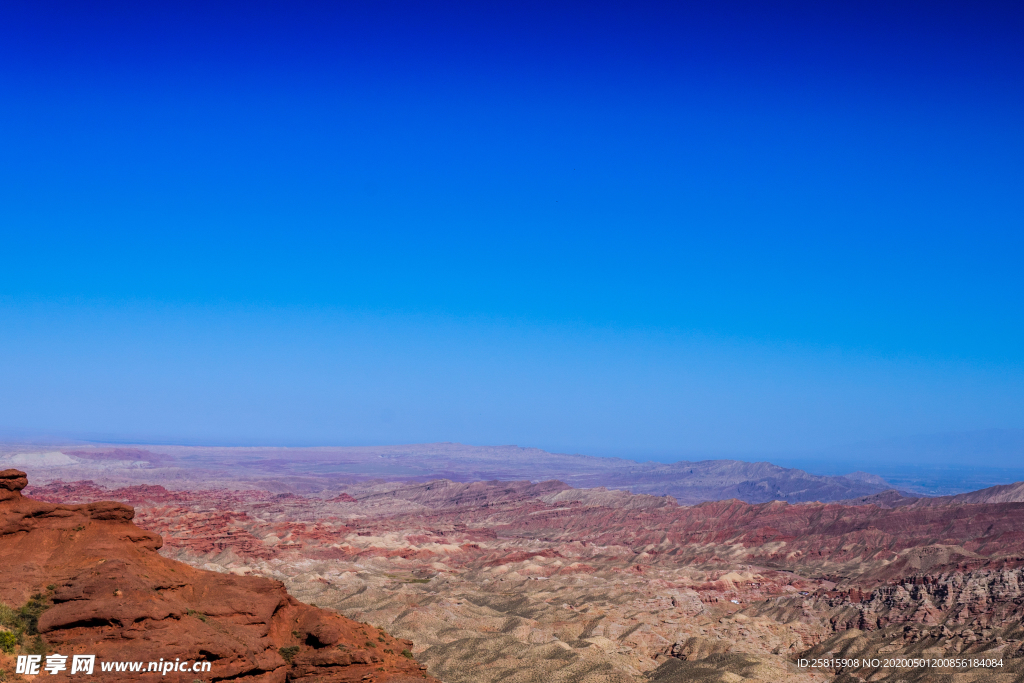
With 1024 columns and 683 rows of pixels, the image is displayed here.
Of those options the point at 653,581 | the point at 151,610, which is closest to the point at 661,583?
the point at 653,581

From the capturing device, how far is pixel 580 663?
3312 cm

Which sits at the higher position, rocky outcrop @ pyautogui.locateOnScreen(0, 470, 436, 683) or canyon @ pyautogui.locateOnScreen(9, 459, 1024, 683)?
rocky outcrop @ pyautogui.locateOnScreen(0, 470, 436, 683)

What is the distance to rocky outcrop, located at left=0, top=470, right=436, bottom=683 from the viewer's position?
17.8 metres

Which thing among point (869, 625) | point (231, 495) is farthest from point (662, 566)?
point (231, 495)

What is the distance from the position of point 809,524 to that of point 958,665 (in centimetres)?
4899

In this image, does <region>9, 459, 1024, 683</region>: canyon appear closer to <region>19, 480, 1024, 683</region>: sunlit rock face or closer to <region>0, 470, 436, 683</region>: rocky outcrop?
<region>19, 480, 1024, 683</region>: sunlit rock face

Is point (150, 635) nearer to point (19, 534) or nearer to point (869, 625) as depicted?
point (19, 534)

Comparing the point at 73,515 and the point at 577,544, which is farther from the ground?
the point at 73,515

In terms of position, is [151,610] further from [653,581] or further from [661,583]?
[653,581]

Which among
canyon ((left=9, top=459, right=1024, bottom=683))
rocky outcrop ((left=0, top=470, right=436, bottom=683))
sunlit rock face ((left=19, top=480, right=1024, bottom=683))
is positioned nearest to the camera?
rocky outcrop ((left=0, top=470, right=436, bottom=683))

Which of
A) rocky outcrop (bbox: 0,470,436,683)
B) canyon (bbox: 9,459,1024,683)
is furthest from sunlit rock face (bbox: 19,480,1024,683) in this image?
rocky outcrop (bbox: 0,470,436,683)

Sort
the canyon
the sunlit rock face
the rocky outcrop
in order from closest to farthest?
1. the rocky outcrop
2. the canyon
3. the sunlit rock face

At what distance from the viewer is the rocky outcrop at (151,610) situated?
17781 mm

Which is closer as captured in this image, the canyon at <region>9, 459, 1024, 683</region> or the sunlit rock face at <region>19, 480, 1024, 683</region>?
the canyon at <region>9, 459, 1024, 683</region>
